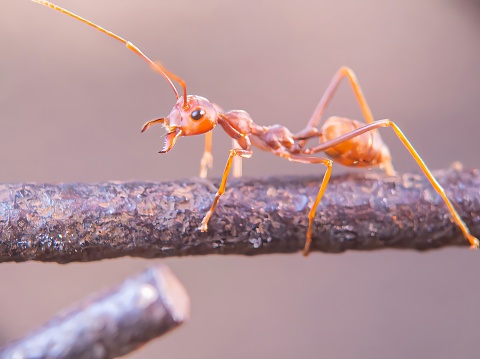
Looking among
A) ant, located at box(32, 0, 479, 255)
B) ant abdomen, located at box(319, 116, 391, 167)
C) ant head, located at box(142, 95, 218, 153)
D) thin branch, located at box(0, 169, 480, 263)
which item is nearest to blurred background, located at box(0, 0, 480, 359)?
ant, located at box(32, 0, 479, 255)

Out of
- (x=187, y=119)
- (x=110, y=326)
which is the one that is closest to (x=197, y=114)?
(x=187, y=119)

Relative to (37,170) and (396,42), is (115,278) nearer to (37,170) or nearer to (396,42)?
(37,170)

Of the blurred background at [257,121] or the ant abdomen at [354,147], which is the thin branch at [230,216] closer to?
the ant abdomen at [354,147]

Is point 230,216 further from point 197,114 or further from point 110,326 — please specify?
point 197,114

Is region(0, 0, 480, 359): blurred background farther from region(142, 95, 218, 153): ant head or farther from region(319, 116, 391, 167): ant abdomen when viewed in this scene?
region(142, 95, 218, 153): ant head

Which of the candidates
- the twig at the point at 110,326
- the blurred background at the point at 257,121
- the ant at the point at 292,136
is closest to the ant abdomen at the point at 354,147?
the ant at the point at 292,136
